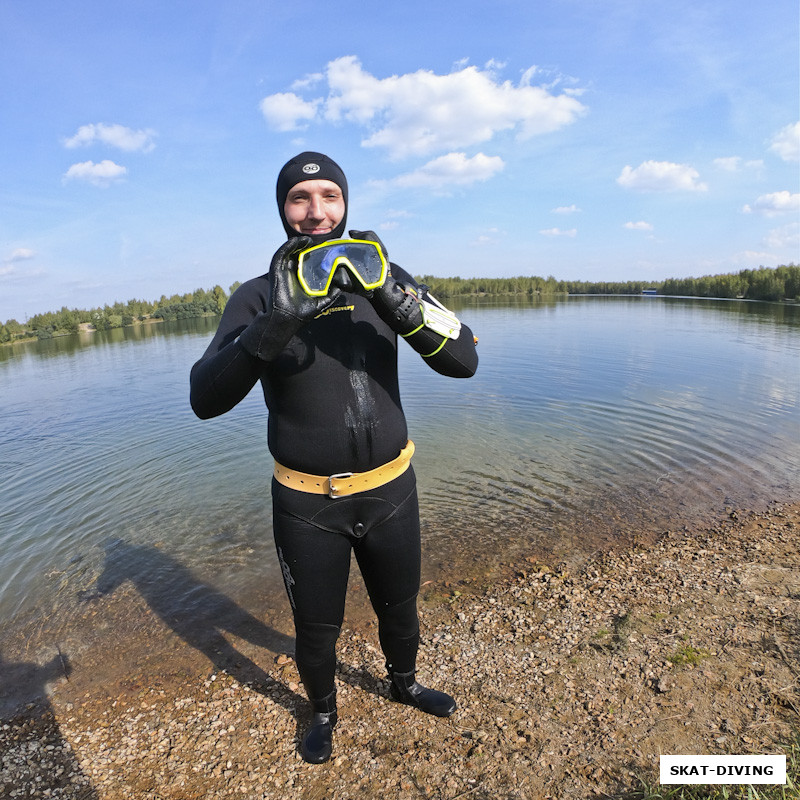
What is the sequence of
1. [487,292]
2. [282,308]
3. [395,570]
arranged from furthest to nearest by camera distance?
[487,292] → [395,570] → [282,308]

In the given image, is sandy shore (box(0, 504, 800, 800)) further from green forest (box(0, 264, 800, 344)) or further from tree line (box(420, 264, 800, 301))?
green forest (box(0, 264, 800, 344))

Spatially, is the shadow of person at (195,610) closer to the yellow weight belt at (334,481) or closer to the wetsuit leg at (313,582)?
the wetsuit leg at (313,582)

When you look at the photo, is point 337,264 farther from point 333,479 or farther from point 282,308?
point 333,479

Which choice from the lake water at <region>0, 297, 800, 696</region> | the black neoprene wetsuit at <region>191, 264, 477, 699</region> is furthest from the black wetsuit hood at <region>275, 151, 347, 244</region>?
the lake water at <region>0, 297, 800, 696</region>

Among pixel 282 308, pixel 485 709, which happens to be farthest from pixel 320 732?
A: pixel 282 308

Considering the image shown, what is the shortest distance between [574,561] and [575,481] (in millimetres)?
2191

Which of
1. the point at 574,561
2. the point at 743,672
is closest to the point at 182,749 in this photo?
the point at 743,672

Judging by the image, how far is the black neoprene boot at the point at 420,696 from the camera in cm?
260

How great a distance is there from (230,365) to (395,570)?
1.20 metres

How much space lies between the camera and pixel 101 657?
363 centimetres

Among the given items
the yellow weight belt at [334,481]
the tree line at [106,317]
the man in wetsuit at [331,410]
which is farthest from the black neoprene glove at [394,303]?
the tree line at [106,317]

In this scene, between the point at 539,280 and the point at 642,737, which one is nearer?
the point at 642,737

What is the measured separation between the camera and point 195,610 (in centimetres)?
419

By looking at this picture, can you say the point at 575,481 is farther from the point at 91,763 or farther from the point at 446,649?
the point at 91,763
